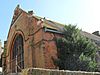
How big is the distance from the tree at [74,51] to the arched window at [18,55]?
18.3ft

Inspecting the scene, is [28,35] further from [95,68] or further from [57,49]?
[95,68]

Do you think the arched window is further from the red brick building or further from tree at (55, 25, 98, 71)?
tree at (55, 25, 98, 71)

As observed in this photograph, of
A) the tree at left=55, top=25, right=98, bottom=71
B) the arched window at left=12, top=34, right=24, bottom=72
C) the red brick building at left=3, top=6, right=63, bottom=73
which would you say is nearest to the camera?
the tree at left=55, top=25, right=98, bottom=71

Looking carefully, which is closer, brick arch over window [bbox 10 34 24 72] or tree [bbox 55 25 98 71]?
tree [bbox 55 25 98 71]

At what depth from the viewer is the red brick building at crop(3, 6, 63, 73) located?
69.2 ft

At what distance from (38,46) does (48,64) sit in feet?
7.16

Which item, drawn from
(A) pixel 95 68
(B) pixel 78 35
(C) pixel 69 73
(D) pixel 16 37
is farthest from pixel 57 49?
(C) pixel 69 73

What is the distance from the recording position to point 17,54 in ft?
87.5

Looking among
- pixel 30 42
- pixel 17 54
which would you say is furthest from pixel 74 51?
pixel 17 54

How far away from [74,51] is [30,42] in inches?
194

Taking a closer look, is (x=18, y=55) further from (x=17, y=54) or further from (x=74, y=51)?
(x=74, y=51)

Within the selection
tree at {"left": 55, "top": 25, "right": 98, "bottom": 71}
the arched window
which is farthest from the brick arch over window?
tree at {"left": 55, "top": 25, "right": 98, "bottom": 71}

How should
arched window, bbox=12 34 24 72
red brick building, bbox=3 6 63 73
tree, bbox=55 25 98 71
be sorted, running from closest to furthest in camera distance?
tree, bbox=55 25 98 71 < red brick building, bbox=3 6 63 73 < arched window, bbox=12 34 24 72

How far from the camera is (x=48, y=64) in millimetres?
20578
